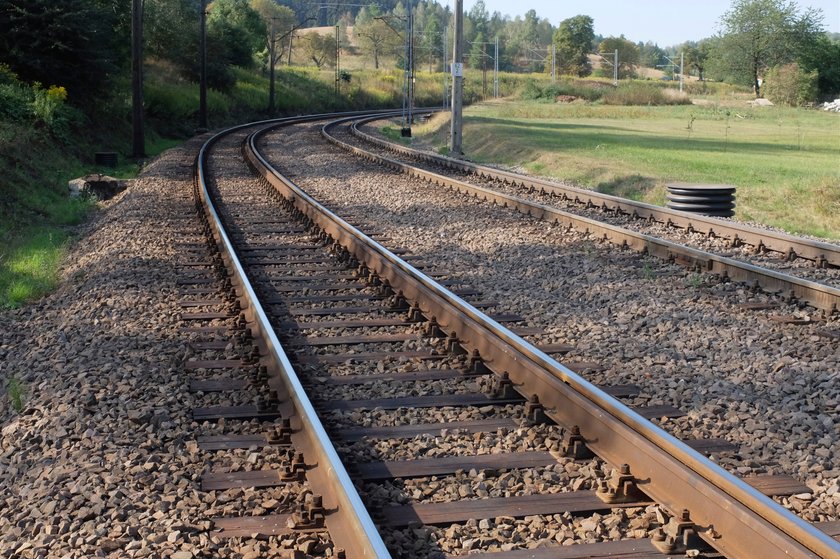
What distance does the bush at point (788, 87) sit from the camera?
247 feet

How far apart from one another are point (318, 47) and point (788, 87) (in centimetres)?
6516

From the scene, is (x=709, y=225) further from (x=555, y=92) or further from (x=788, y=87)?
(x=555, y=92)

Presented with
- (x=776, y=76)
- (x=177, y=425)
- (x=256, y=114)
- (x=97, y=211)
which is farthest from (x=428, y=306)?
(x=776, y=76)

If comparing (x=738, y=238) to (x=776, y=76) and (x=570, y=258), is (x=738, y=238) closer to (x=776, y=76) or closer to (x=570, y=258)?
(x=570, y=258)

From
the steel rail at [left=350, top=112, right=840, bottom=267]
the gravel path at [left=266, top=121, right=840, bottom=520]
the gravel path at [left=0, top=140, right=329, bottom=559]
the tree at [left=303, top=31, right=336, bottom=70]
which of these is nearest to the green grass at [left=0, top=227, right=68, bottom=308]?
the gravel path at [left=0, top=140, right=329, bottom=559]

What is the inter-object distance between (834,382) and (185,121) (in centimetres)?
4468

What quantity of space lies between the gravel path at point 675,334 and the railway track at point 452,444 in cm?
29

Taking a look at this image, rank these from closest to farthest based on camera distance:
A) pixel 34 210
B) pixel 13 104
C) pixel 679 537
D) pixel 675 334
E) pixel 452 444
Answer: pixel 679 537
pixel 452 444
pixel 675 334
pixel 34 210
pixel 13 104

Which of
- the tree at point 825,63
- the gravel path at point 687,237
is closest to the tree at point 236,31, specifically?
the gravel path at point 687,237

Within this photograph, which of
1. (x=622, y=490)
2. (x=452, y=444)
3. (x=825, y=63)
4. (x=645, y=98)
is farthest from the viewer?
(x=825, y=63)

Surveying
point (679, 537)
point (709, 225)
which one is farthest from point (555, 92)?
point (679, 537)

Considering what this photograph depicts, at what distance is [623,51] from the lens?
163500 millimetres

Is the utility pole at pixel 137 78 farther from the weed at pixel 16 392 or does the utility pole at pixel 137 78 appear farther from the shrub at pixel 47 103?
the weed at pixel 16 392

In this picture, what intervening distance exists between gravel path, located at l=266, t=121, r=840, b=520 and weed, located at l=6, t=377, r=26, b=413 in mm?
Answer: 3884
